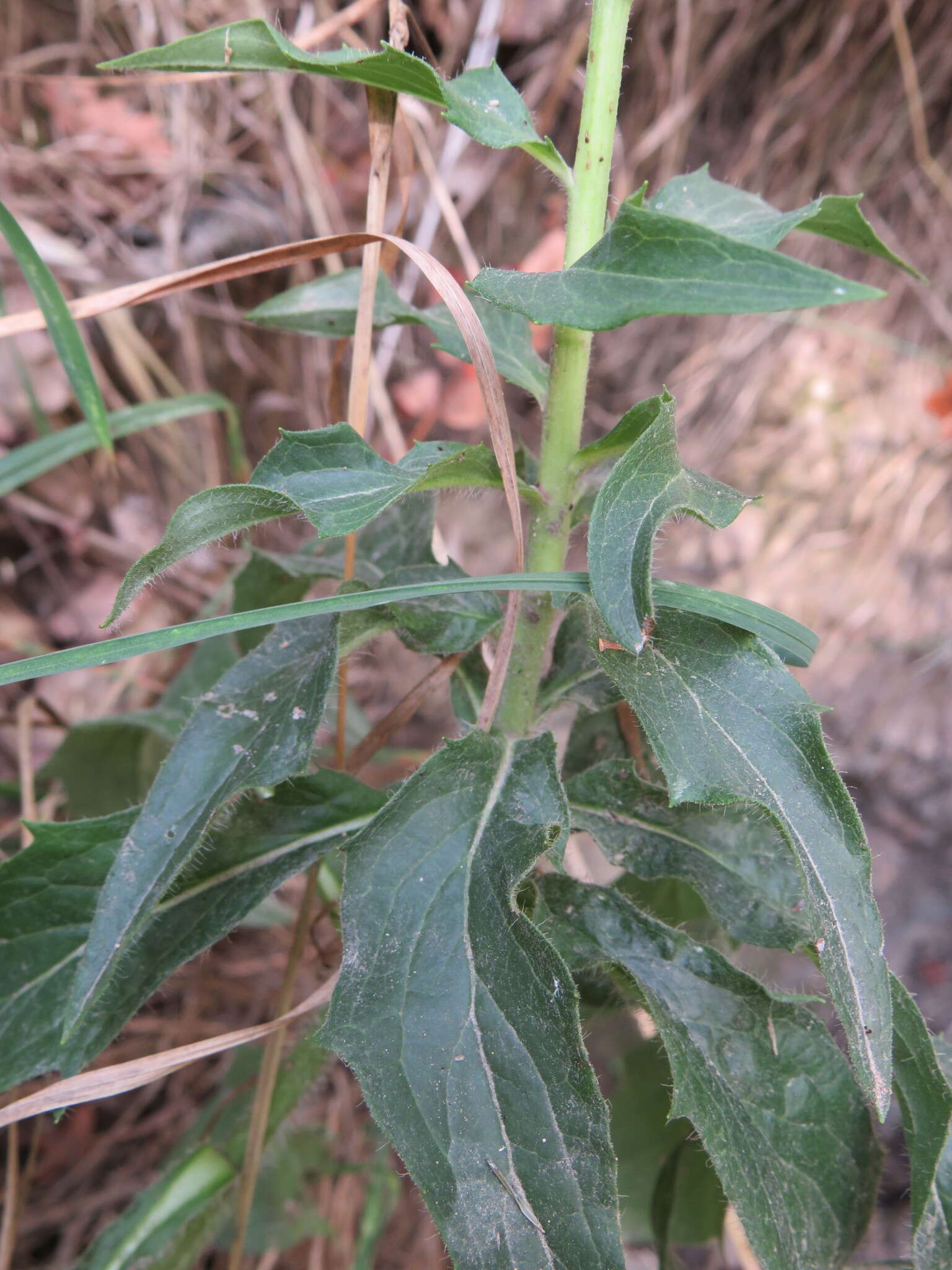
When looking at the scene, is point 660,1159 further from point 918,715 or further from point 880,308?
point 880,308

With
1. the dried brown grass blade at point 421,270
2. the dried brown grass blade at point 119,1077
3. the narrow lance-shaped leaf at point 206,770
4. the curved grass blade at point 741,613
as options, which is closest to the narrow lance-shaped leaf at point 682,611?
the curved grass blade at point 741,613

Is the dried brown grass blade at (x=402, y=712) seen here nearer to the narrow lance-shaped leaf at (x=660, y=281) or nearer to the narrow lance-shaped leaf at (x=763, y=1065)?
the narrow lance-shaped leaf at (x=763, y=1065)

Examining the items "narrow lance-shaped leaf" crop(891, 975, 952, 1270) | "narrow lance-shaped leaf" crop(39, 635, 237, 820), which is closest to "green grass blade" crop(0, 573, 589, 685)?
"narrow lance-shaped leaf" crop(891, 975, 952, 1270)

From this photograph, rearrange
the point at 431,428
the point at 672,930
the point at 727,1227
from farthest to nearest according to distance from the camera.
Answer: the point at 431,428, the point at 727,1227, the point at 672,930

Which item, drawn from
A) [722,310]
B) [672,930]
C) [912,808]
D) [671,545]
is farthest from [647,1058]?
[671,545]

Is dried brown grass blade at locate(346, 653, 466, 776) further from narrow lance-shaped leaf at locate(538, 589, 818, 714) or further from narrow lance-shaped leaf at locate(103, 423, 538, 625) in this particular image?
narrow lance-shaped leaf at locate(103, 423, 538, 625)

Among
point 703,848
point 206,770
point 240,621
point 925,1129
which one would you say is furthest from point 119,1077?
point 925,1129

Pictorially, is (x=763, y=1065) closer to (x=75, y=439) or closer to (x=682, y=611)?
(x=682, y=611)

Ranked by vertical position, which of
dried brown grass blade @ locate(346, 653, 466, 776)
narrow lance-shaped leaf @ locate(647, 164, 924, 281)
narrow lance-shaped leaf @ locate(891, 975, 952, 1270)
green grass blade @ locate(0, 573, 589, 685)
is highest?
narrow lance-shaped leaf @ locate(647, 164, 924, 281)
